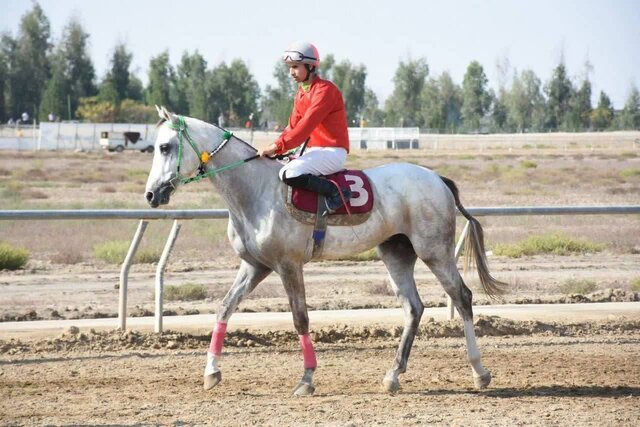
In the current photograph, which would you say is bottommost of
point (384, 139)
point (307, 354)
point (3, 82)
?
point (384, 139)

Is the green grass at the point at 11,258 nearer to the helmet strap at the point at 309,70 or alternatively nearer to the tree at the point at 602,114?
the helmet strap at the point at 309,70

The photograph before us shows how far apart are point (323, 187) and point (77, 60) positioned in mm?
123404

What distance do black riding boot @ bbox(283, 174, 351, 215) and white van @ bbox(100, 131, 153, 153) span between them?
7828cm

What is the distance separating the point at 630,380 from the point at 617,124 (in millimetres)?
119572

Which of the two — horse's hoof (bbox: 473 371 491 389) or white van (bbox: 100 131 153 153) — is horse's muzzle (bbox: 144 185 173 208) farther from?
white van (bbox: 100 131 153 153)

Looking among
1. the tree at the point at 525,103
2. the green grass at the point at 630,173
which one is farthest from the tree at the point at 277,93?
the green grass at the point at 630,173

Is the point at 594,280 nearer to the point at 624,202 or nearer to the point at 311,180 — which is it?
the point at 311,180

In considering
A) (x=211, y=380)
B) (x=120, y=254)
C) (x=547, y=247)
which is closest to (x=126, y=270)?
(x=211, y=380)

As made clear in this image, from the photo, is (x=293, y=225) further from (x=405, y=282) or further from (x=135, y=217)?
(x=135, y=217)

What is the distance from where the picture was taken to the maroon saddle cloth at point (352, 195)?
352 inches

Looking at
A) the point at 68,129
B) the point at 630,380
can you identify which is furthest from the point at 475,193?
the point at 68,129

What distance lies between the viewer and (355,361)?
414 inches

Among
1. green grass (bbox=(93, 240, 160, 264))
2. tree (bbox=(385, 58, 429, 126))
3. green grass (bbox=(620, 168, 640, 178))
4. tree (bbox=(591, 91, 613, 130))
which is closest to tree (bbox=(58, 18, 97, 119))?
tree (bbox=(385, 58, 429, 126))

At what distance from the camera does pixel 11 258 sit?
18.9 metres
